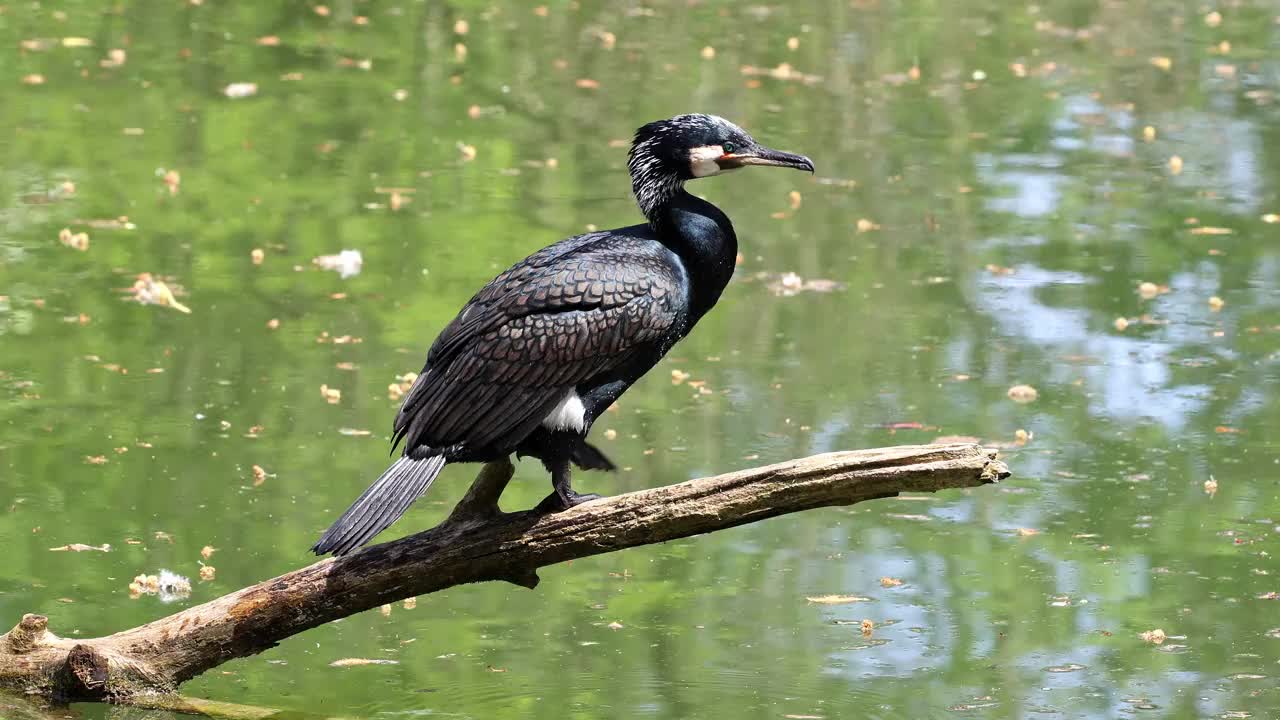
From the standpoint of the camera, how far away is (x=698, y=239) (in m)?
5.05

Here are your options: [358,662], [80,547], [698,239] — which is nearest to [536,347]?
[698,239]

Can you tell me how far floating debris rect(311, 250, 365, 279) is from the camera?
8867 mm

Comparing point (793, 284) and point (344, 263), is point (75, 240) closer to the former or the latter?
point (344, 263)

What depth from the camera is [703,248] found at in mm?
5059

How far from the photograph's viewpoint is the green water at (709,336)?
5.56 m

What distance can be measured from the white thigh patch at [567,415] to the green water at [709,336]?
2.63 feet

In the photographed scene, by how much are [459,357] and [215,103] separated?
7061 millimetres

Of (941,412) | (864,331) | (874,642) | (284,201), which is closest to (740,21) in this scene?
(284,201)

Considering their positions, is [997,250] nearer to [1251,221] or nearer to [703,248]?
[1251,221]

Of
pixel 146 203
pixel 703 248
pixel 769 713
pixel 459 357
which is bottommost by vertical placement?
pixel 146 203

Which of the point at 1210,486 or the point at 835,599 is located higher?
the point at 1210,486

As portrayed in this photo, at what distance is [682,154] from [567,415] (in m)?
0.78

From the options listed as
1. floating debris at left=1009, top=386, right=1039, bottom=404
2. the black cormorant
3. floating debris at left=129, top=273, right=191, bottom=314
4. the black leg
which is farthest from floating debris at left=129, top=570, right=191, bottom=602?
floating debris at left=1009, top=386, right=1039, bottom=404

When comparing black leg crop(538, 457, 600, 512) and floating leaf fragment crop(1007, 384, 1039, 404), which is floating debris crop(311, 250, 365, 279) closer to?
floating leaf fragment crop(1007, 384, 1039, 404)
